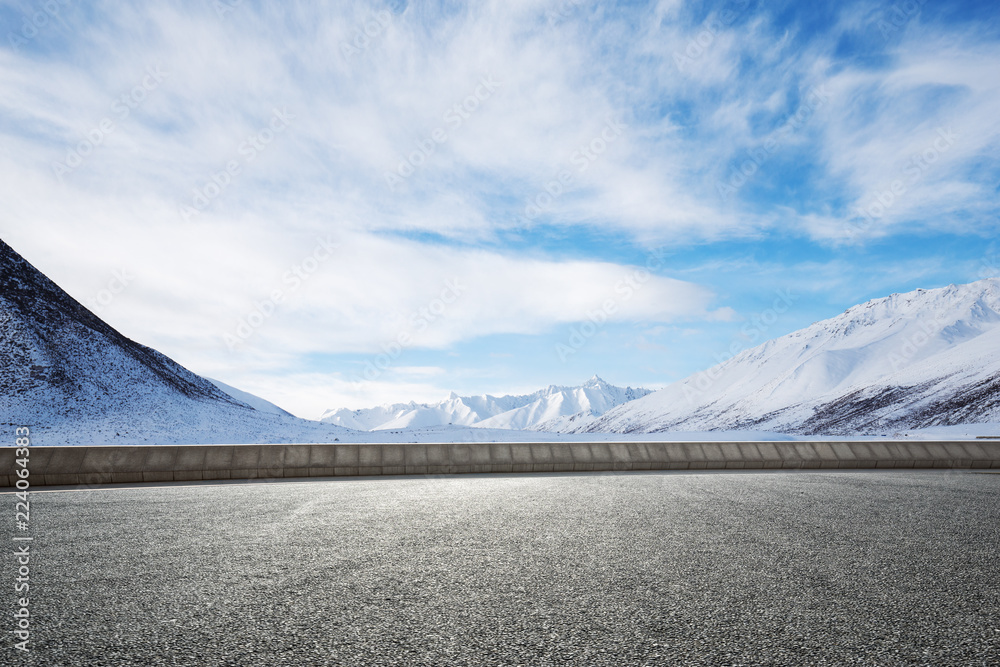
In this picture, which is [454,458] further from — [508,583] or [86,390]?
[86,390]

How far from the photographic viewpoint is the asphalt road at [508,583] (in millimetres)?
3551

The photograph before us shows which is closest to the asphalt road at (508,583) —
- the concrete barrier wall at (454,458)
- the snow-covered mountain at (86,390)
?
the concrete barrier wall at (454,458)

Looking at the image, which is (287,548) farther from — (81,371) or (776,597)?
(81,371)

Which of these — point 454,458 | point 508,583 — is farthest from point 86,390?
point 508,583

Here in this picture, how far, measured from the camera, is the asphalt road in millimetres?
3551

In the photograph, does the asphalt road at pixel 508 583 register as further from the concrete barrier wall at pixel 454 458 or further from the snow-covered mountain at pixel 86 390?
the snow-covered mountain at pixel 86 390

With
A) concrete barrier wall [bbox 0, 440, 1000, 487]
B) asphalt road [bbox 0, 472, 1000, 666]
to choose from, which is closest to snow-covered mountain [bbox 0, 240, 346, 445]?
concrete barrier wall [bbox 0, 440, 1000, 487]

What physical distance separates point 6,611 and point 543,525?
198 inches

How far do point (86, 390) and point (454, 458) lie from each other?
69.4m

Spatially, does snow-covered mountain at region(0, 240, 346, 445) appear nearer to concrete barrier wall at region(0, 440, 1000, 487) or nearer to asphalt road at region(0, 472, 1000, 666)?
concrete barrier wall at region(0, 440, 1000, 487)

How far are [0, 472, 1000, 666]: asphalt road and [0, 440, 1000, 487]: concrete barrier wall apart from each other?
3.64 metres

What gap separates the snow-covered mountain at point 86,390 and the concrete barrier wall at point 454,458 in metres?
47.2

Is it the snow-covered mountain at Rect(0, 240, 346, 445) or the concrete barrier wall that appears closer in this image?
the concrete barrier wall

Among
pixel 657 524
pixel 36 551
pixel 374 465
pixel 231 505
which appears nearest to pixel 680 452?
pixel 374 465
